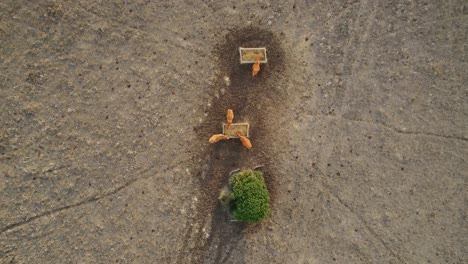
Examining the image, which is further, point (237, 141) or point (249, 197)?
point (237, 141)

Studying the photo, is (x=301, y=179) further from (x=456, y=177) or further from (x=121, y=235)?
(x=121, y=235)

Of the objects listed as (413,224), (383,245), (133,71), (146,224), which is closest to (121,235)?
(146,224)

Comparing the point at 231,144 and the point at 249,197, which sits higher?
the point at 231,144

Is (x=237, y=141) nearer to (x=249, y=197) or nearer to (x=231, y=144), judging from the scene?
(x=231, y=144)

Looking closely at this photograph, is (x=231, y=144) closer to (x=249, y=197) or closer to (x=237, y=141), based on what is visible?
(x=237, y=141)

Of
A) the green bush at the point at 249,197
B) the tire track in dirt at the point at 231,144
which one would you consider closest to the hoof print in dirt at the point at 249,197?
the green bush at the point at 249,197

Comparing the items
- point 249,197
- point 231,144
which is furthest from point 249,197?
point 231,144

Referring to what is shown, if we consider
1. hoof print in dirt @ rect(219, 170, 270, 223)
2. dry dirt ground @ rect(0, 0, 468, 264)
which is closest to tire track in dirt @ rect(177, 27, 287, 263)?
dry dirt ground @ rect(0, 0, 468, 264)
